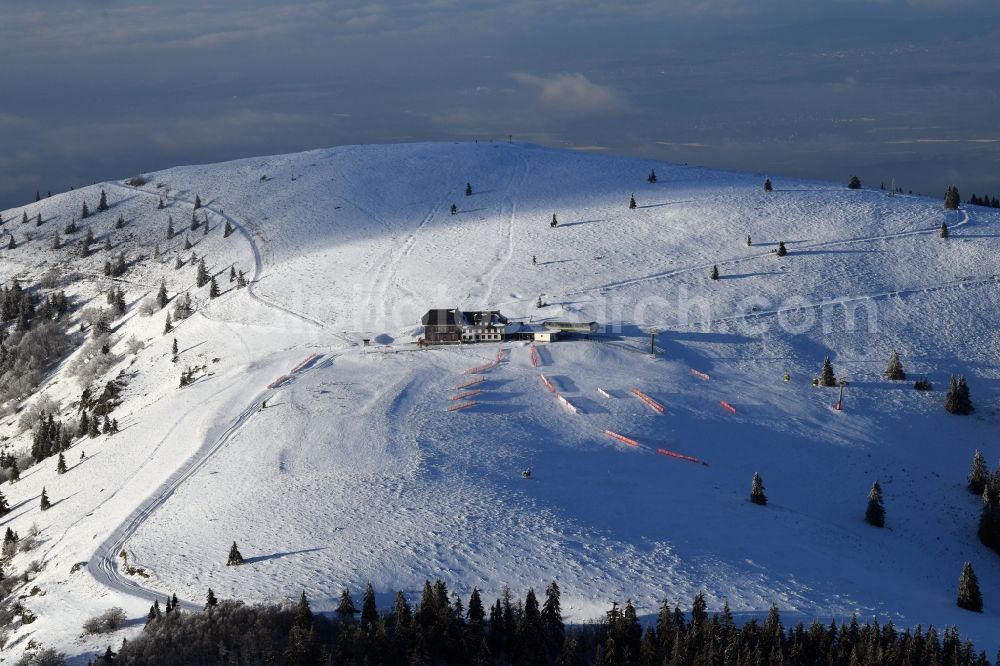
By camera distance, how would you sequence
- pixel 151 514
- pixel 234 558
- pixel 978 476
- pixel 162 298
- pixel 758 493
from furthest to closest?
pixel 162 298 → pixel 978 476 → pixel 758 493 → pixel 151 514 → pixel 234 558

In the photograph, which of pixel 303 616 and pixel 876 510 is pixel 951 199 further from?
pixel 303 616

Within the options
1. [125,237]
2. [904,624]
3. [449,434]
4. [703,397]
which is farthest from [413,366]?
[125,237]

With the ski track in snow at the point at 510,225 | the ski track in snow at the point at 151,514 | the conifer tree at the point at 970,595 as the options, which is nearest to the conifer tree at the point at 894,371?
the conifer tree at the point at 970,595

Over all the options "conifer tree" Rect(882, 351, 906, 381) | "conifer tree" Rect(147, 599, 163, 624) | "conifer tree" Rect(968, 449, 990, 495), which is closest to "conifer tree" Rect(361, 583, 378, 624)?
"conifer tree" Rect(147, 599, 163, 624)

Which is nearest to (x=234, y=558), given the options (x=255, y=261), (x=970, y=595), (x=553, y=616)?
(x=553, y=616)

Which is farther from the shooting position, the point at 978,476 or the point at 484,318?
the point at 484,318

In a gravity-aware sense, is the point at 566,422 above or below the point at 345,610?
above

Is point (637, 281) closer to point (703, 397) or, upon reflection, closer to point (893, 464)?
point (703, 397)
